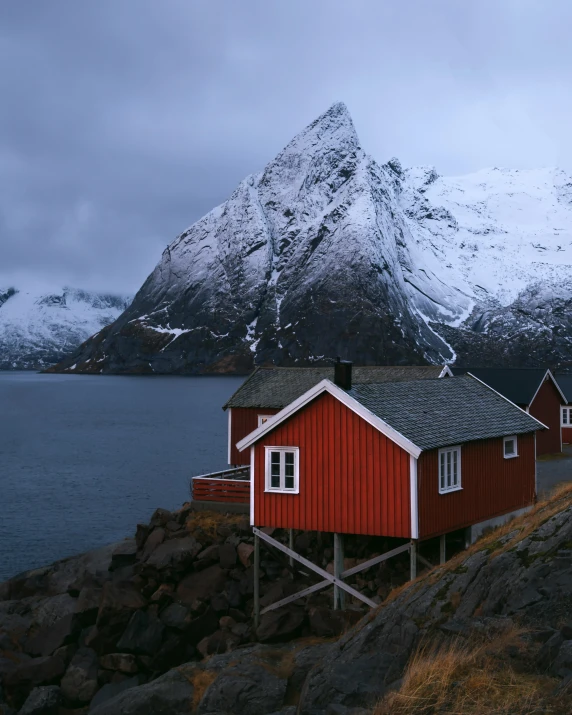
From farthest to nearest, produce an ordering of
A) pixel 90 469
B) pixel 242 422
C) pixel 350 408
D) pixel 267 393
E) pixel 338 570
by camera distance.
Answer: pixel 90 469 → pixel 267 393 → pixel 242 422 → pixel 338 570 → pixel 350 408

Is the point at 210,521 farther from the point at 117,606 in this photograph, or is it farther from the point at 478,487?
the point at 478,487

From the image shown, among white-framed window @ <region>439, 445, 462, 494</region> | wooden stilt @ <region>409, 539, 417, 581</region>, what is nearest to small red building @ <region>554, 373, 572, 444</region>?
white-framed window @ <region>439, 445, 462, 494</region>

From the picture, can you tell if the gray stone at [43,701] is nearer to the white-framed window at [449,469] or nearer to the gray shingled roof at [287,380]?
the white-framed window at [449,469]

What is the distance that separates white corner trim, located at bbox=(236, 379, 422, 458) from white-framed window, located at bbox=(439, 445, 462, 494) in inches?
71.6

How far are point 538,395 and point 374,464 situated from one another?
30.0 m

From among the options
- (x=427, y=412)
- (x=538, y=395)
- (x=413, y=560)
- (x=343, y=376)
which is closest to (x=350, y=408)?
(x=343, y=376)

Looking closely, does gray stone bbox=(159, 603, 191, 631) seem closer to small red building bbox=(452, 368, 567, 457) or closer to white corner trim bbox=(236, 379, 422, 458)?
white corner trim bbox=(236, 379, 422, 458)

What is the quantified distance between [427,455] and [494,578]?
23.2 feet

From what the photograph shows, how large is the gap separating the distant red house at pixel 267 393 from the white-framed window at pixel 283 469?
1309 centimetres

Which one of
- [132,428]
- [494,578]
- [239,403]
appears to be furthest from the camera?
[132,428]

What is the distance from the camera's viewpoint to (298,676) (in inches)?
622

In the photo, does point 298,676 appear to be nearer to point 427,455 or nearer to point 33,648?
point 427,455

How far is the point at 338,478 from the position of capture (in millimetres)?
22828

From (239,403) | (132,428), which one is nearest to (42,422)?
(132,428)
